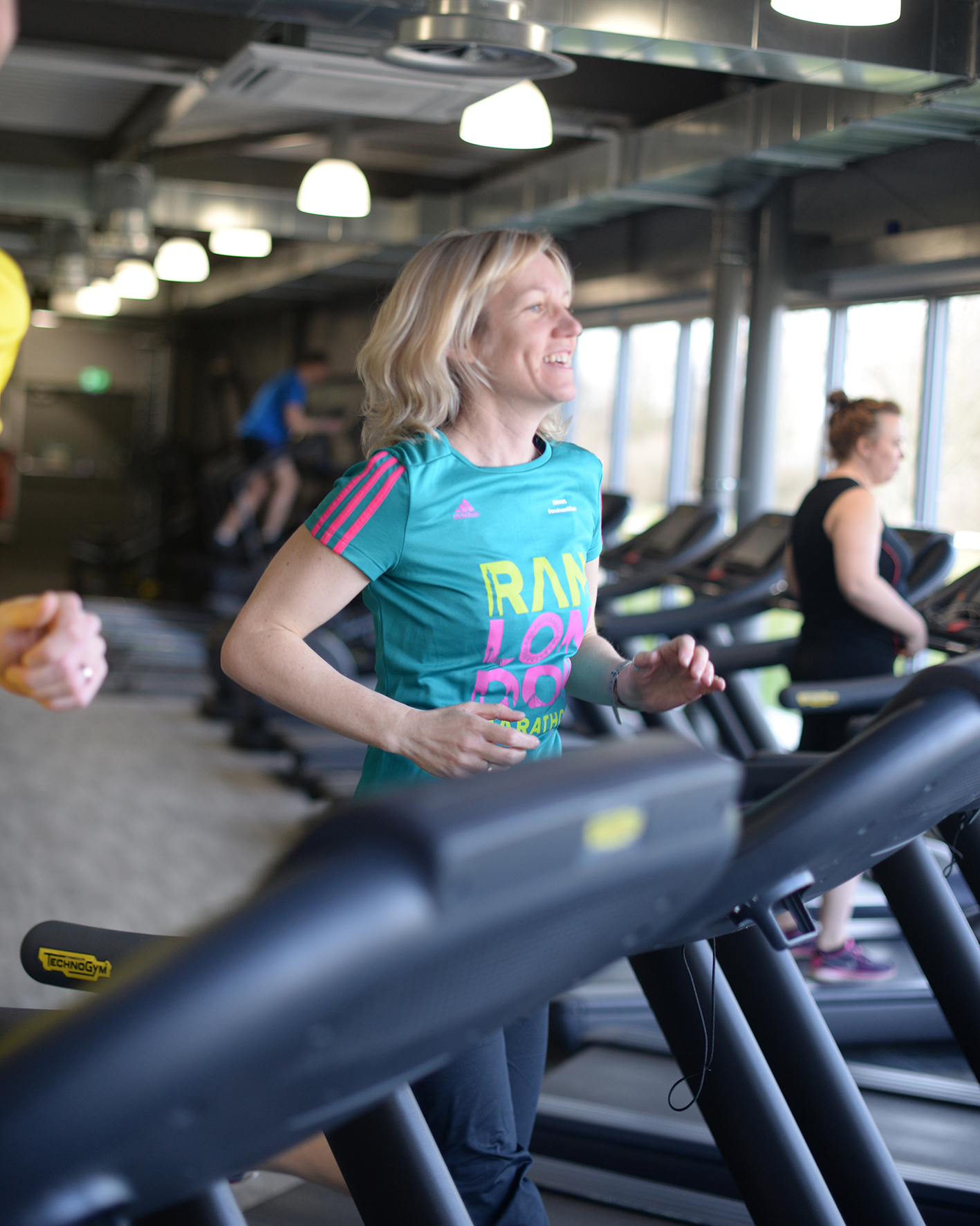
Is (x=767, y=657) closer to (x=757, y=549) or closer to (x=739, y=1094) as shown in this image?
(x=757, y=549)

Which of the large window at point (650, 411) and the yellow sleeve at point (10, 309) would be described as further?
the large window at point (650, 411)

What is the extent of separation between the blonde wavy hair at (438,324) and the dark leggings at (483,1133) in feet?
2.34

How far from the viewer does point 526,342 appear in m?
1.55

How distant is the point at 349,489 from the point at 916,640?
7.37ft

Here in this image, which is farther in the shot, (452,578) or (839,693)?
(839,693)

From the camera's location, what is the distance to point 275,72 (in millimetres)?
4652

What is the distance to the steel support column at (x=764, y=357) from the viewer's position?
6.33 m

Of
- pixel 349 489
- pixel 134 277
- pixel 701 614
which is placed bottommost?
pixel 701 614

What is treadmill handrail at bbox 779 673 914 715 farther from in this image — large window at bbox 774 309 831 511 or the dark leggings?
large window at bbox 774 309 831 511

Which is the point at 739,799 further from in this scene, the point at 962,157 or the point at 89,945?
the point at 962,157

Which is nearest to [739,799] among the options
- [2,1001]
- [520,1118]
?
[520,1118]

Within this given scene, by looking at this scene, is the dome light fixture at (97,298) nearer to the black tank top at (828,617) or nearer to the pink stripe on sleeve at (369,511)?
the black tank top at (828,617)

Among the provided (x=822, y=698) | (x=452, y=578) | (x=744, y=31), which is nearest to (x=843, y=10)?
(x=744, y=31)

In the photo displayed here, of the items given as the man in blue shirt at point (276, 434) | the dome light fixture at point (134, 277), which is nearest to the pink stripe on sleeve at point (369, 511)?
the man in blue shirt at point (276, 434)
